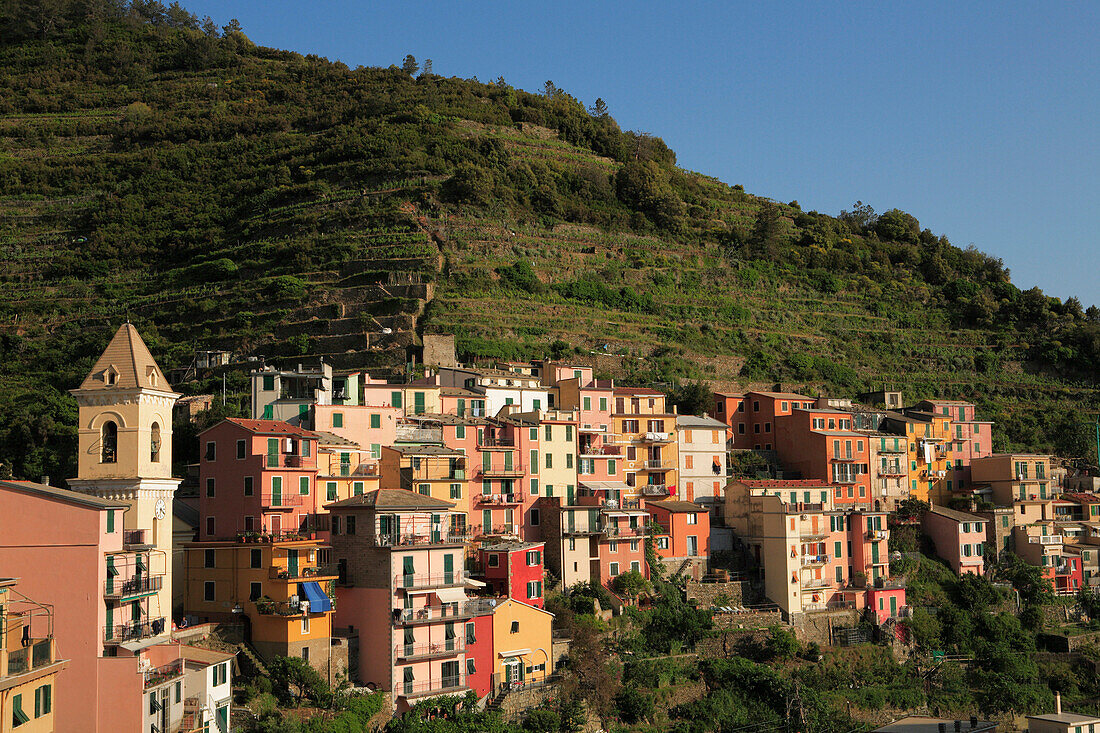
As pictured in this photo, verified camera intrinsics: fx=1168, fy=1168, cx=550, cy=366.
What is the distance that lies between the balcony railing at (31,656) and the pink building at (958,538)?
161ft

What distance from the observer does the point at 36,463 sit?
56.2 metres

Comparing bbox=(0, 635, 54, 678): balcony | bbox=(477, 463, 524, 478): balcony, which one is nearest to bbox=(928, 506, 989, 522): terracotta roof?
bbox=(477, 463, 524, 478): balcony

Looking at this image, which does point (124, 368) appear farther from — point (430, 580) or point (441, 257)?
point (441, 257)

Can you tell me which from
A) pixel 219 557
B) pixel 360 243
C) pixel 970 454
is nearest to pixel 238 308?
pixel 360 243

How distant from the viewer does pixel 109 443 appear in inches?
1566

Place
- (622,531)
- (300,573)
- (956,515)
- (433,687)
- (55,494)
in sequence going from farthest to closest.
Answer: (956,515)
(622,531)
(433,687)
(300,573)
(55,494)

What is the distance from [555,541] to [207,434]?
1614 cm

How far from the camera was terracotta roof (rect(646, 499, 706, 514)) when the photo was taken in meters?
57.2

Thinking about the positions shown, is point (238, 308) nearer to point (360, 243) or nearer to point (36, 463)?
point (360, 243)

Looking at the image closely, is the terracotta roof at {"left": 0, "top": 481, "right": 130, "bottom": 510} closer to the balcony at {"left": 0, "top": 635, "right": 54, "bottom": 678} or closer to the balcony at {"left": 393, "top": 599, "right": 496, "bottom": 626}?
the balcony at {"left": 0, "top": 635, "right": 54, "bottom": 678}

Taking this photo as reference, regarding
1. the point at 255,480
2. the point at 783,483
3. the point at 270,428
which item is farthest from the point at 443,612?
the point at 783,483

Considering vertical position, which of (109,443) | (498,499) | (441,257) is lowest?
(498,499)

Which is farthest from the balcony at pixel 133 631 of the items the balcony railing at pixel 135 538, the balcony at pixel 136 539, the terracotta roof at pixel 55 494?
the terracotta roof at pixel 55 494

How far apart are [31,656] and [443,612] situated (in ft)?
58.6
